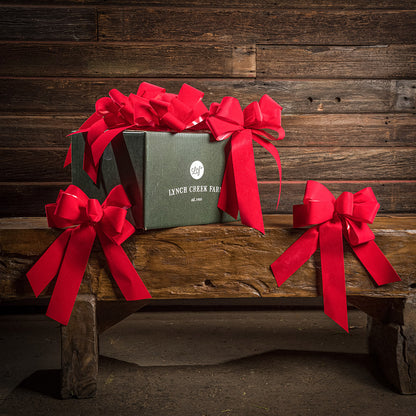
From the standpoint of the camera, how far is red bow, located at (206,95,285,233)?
3.77ft

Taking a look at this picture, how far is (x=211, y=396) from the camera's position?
126cm

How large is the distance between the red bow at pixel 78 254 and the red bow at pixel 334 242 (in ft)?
1.25

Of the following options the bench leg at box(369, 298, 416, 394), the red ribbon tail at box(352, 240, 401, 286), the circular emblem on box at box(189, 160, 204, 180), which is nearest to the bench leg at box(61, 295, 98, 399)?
the circular emblem on box at box(189, 160, 204, 180)

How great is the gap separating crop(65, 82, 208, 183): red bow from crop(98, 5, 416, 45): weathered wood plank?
0.75 metres

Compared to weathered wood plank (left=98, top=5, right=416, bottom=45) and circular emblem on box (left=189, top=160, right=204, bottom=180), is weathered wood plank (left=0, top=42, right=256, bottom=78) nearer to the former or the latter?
weathered wood plank (left=98, top=5, right=416, bottom=45)

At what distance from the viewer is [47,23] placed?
1.78m

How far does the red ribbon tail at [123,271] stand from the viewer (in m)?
1.14

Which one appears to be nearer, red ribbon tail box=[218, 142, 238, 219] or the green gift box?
the green gift box

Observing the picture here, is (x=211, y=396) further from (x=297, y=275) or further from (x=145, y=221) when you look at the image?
(x=145, y=221)

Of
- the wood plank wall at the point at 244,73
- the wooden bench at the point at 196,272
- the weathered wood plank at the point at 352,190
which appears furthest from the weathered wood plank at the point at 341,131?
the wooden bench at the point at 196,272

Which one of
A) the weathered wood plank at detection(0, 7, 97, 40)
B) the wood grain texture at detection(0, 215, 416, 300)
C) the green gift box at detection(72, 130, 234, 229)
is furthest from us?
the weathered wood plank at detection(0, 7, 97, 40)

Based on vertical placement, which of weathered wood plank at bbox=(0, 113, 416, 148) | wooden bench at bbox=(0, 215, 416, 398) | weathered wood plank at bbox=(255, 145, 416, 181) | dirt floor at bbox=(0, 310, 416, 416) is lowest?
dirt floor at bbox=(0, 310, 416, 416)

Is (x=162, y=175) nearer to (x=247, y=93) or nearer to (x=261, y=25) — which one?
(x=247, y=93)

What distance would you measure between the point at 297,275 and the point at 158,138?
51cm
